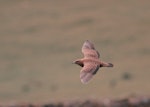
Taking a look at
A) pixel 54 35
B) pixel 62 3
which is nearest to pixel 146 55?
pixel 54 35

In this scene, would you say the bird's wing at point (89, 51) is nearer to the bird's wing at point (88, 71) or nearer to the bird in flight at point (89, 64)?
the bird in flight at point (89, 64)

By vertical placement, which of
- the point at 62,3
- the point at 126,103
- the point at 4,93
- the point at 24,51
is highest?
the point at 62,3

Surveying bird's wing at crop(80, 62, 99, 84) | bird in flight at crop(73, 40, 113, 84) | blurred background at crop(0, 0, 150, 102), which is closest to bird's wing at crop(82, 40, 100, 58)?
bird in flight at crop(73, 40, 113, 84)

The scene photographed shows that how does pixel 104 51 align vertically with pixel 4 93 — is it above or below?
above

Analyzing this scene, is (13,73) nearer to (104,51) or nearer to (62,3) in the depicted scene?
(104,51)

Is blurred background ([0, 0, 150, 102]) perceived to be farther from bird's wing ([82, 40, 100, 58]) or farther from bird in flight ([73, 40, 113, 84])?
bird in flight ([73, 40, 113, 84])
